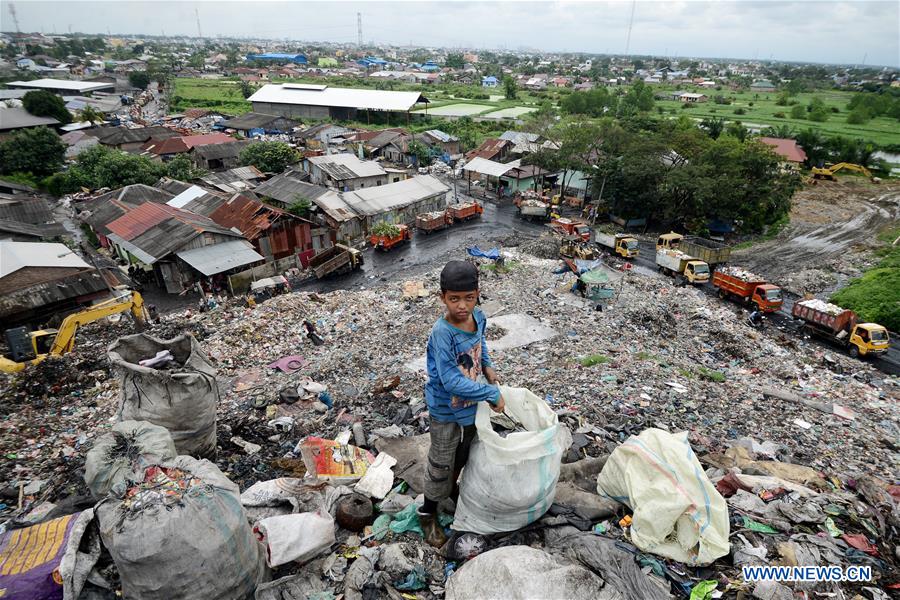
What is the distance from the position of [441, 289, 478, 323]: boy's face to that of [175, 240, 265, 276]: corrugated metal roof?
13.7 metres

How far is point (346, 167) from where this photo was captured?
2516 cm

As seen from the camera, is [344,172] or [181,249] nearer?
[181,249]

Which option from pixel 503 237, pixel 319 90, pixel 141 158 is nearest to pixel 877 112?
pixel 503 237

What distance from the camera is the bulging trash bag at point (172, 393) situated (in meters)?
4.15

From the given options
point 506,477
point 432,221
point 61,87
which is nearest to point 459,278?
point 506,477

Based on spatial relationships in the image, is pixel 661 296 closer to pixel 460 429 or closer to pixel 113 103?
pixel 460 429

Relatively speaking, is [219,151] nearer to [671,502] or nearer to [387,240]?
[387,240]

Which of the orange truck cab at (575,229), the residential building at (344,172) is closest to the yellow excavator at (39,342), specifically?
the residential building at (344,172)

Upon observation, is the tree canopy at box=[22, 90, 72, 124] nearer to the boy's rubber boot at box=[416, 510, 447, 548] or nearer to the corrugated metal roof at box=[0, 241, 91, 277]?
the corrugated metal roof at box=[0, 241, 91, 277]

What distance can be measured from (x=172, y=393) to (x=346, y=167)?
2272 centimetres

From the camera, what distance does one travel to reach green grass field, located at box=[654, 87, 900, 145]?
41906 mm

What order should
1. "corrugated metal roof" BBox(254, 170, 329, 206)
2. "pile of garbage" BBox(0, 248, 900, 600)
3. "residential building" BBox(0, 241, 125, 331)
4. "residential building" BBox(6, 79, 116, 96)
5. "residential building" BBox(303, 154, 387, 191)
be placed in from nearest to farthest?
"pile of garbage" BBox(0, 248, 900, 600), "residential building" BBox(0, 241, 125, 331), "corrugated metal roof" BBox(254, 170, 329, 206), "residential building" BBox(303, 154, 387, 191), "residential building" BBox(6, 79, 116, 96)

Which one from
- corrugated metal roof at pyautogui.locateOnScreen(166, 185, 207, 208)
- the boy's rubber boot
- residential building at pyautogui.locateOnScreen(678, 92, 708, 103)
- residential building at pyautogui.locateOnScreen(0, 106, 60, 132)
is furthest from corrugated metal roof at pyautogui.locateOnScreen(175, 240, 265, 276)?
residential building at pyautogui.locateOnScreen(678, 92, 708, 103)

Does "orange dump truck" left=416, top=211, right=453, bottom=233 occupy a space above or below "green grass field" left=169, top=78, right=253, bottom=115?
below
